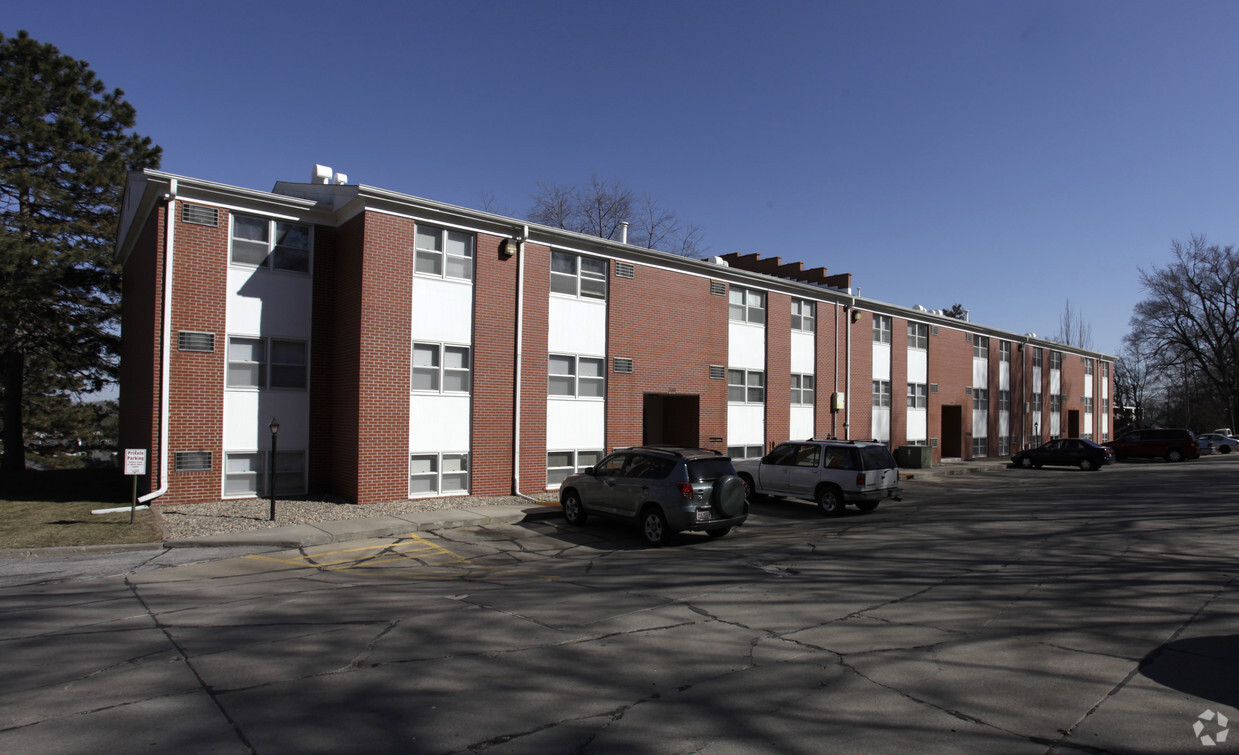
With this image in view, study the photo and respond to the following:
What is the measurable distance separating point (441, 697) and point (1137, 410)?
100776 millimetres

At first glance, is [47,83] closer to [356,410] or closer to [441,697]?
[356,410]

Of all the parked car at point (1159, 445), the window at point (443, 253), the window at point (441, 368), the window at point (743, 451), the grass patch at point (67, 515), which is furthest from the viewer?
the parked car at point (1159, 445)

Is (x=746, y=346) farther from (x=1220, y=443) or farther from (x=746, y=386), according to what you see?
(x=1220, y=443)

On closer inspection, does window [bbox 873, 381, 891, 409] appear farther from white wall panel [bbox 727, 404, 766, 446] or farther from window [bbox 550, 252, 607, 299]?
window [bbox 550, 252, 607, 299]

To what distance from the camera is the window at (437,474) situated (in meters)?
16.9

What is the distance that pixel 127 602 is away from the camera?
8.34 metres

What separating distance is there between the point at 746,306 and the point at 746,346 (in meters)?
1.43

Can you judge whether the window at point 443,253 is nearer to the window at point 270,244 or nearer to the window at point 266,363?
the window at point 270,244

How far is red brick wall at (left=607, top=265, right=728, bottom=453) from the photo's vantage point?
20.9m

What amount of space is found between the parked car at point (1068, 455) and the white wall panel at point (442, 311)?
28.8 meters

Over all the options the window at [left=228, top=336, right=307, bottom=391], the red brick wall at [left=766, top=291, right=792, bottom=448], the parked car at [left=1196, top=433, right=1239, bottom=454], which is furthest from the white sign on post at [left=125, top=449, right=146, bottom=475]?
the parked car at [left=1196, top=433, right=1239, bottom=454]

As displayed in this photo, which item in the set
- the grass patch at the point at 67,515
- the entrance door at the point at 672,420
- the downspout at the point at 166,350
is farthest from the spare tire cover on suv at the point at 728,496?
the downspout at the point at 166,350

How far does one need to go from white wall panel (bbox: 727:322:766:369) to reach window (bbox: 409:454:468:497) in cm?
1012

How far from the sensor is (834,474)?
16.8 m
